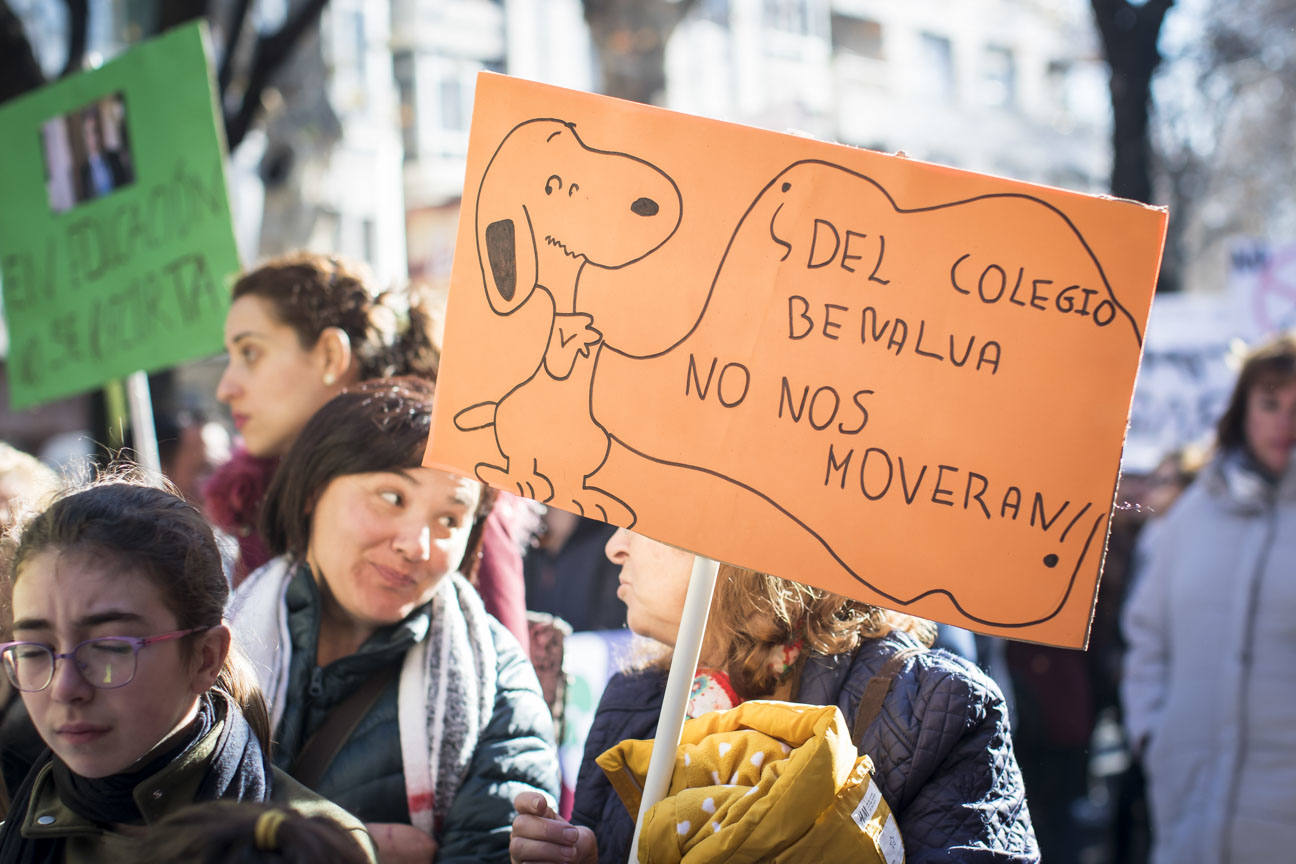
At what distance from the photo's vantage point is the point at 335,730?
193 cm

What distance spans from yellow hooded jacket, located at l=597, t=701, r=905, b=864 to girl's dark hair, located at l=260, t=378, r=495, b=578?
75 centimetres

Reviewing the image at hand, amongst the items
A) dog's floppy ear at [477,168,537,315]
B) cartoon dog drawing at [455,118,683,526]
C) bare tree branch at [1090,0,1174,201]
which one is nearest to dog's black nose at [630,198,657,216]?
cartoon dog drawing at [455,118,683,526]

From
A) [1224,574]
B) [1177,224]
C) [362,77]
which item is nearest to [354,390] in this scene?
[1224,574]

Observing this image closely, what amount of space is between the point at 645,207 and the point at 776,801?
773 mm

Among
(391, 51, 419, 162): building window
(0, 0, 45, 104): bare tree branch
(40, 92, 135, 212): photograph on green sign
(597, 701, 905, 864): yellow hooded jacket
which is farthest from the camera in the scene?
(391, 51, 419, 162): building window

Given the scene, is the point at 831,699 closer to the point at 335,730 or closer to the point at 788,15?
the point at 335,730

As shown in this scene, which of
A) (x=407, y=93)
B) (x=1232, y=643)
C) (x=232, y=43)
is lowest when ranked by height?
(x=1232, y=643)

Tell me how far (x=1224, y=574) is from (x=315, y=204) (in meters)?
14.8

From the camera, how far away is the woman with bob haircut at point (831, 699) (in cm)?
155

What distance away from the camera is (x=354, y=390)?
6.89 feet

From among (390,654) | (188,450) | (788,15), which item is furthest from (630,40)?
(788,15)

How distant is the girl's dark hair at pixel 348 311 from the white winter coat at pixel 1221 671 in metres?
2.70

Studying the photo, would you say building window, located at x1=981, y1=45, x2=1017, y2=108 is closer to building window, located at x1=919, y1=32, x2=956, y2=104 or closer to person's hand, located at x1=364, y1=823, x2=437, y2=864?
building window, located at x1=919, y1=32, x2=956, y2=104

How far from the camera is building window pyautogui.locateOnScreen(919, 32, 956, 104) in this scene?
30922 millimetres
